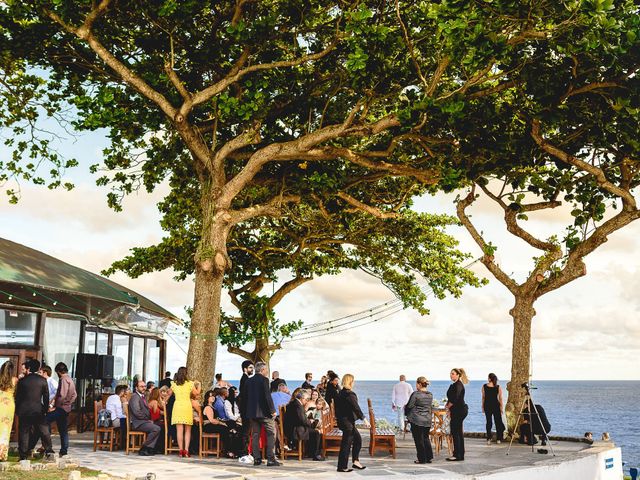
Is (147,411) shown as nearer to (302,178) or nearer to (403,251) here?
(302,178)

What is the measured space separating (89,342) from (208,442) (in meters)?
8.03

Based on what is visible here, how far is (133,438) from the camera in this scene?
1384 cm

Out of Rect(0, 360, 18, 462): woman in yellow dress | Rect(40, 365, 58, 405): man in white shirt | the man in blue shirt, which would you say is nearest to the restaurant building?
Rect(40, 365, 58, 405): man in white shirt

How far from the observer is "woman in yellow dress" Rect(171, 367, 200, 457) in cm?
1320

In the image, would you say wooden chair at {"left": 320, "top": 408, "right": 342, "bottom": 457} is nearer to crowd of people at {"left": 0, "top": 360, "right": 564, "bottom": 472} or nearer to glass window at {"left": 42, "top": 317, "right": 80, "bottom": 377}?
crowd of people at {"left": 0, "top": 360, "right": 564, "bottom": 472}

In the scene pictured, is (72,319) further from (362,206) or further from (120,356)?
(362,206)

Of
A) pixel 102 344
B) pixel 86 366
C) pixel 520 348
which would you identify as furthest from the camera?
pixel 102 344

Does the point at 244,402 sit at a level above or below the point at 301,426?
above

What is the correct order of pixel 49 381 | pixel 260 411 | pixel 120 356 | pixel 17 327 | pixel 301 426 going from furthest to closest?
1. pixel 120 356
2. pixel 17 327
3. pixel 49 381
4. pixel 301 426
5. pixel 260 411

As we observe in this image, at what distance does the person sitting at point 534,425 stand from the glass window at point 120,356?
39.3 feet

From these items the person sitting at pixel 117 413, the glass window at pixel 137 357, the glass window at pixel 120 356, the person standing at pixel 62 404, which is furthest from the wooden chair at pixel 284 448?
the glass window at pixel 137 357

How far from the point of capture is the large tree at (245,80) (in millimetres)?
15570

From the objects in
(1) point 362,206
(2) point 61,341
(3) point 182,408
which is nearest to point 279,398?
(3) point 182,408

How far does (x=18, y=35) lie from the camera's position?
1703 cm
